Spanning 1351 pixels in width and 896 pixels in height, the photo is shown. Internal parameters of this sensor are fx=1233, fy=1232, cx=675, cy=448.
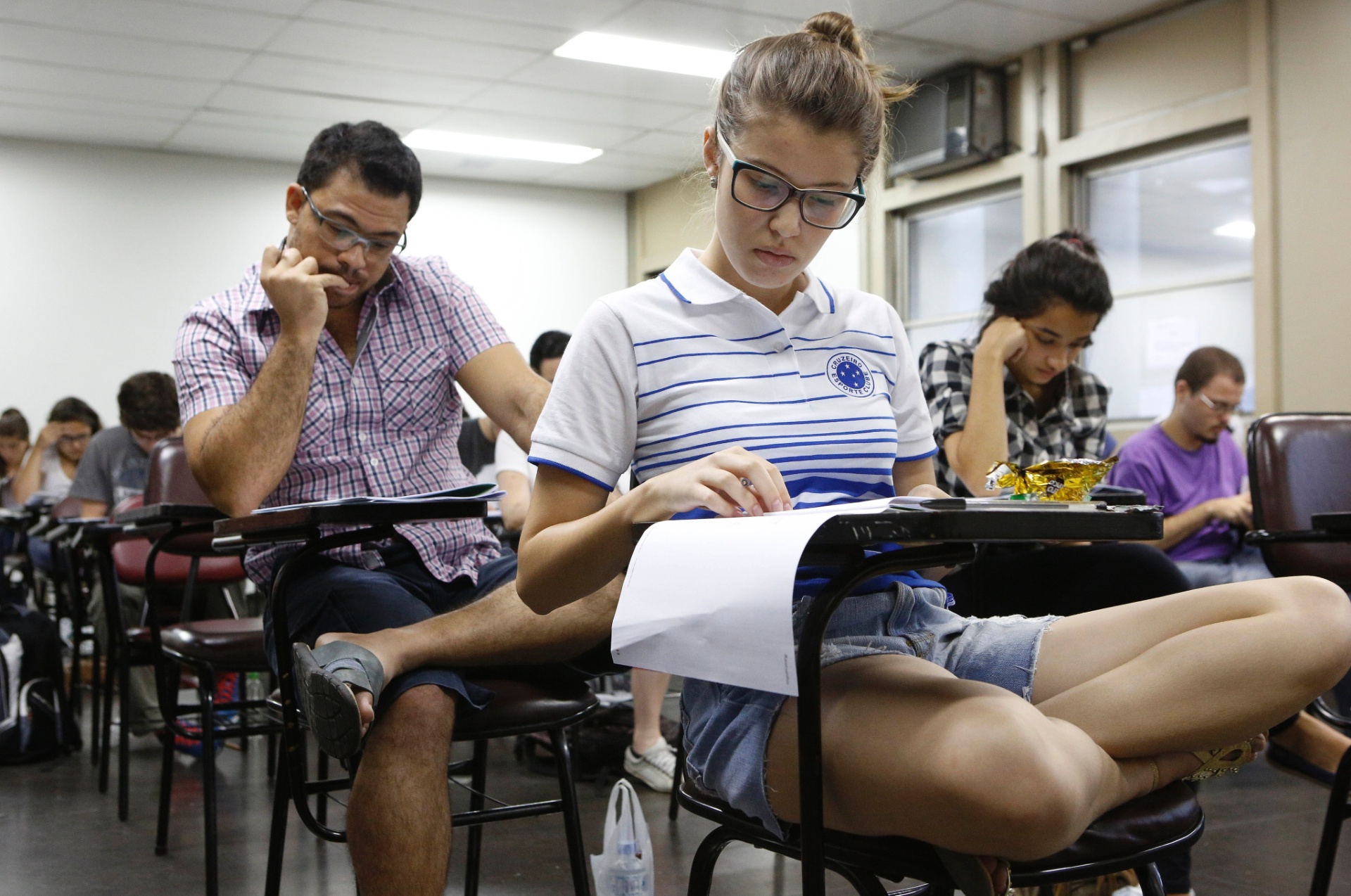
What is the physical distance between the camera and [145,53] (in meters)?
5.88

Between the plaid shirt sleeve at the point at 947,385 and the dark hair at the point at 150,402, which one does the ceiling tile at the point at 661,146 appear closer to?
the dark hair at the point at 150,402

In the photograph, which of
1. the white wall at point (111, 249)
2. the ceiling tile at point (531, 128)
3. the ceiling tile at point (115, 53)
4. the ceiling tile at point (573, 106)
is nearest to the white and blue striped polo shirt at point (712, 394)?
the ceiling tile at point (115, 53)

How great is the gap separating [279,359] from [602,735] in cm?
179

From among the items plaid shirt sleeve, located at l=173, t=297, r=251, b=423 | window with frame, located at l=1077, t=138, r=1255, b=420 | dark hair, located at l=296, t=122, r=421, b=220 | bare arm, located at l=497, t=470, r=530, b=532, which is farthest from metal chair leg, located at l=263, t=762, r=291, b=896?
window with frame, located at l=1077, t=138, r=1255, b=420

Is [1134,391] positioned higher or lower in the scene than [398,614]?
higher

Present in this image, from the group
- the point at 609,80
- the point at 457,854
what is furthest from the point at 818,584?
the point at 609,80

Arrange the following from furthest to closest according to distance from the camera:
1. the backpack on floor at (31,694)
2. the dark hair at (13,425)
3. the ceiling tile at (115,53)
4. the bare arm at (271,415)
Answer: the dark hair at (13,425) < the ceiling tile at (115,53) < the backpack on floor at (31,694) < the bare arm at (271,415)

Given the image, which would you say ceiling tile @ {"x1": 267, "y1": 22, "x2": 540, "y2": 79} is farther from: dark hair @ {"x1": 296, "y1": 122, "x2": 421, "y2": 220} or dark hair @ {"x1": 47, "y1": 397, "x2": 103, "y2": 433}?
dark hair @ {"x1": 296, "y1": 122, "x2": 421, "y2": 220}

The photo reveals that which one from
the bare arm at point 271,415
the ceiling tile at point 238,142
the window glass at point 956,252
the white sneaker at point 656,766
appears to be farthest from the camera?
the ceiling tile at point 238,142

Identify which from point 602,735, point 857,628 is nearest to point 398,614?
point 857,628

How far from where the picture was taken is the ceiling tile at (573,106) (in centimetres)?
660

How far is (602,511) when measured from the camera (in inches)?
38.9

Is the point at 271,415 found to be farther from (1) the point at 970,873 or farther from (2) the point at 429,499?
(1) the point at 970,873

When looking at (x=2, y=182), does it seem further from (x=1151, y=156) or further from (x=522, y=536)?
(x=522, y=536)
